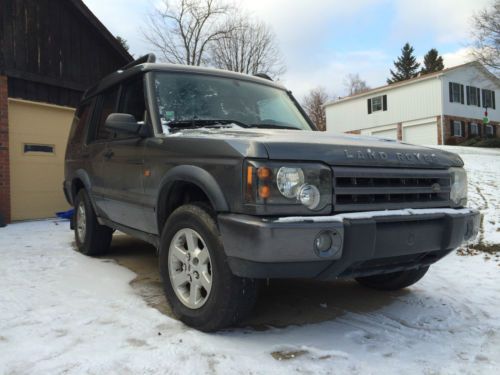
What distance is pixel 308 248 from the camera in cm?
245

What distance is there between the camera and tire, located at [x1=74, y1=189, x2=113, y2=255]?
201 inches

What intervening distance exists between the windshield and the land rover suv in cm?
1

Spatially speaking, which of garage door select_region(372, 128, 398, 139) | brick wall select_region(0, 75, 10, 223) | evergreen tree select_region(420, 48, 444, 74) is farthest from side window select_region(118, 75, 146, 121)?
evergreen tree select_region(420, 48, 444, 74)

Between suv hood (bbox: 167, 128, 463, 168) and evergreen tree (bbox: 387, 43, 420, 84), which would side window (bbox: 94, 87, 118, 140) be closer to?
suv hood (bbox: 167, 128, 463, 168)

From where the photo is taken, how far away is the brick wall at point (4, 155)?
8.24 metres

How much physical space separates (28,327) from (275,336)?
5.34 ft

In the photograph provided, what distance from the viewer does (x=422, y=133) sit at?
29.5 metres

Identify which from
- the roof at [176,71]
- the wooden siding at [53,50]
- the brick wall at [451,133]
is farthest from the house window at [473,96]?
the roof at [176,71]

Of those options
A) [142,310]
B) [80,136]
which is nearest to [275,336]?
Answer: [142,310]

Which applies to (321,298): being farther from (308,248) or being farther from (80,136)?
(80,136)

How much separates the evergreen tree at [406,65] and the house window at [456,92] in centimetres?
Answer: 2669

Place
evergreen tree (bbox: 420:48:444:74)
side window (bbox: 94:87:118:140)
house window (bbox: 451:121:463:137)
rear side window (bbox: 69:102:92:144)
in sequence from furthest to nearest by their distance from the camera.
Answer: evergreen tree (bbox: 420:48:444:74) → house window (bbox: 451:121:463:137) → rear side window (bbox: 69:102:92:144) → side window (bbox: 94:87:118:140)

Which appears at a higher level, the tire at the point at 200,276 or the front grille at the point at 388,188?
the front grille at the point at 388,188

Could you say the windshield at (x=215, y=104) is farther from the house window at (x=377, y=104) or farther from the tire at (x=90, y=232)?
the house window at (x=377, y=104)
